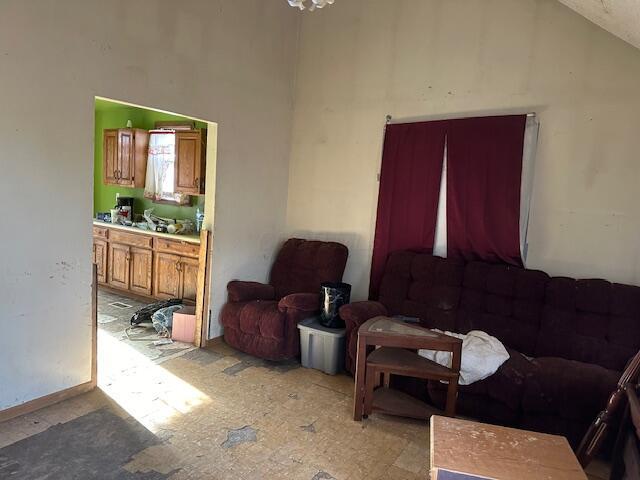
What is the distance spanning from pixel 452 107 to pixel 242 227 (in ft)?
6.86

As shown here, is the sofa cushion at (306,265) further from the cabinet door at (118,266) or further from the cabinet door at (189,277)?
the cabinet door at (118,266)

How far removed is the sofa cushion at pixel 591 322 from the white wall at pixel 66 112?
2.74m

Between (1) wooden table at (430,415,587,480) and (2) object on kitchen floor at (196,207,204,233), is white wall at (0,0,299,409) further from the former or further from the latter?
(1) wooden table at (430,415,587,480)

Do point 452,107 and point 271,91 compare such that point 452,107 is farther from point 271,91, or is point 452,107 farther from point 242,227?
point 242,227

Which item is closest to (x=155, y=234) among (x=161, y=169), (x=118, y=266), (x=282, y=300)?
(x=118, y=266)

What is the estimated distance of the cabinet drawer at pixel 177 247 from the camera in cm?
429

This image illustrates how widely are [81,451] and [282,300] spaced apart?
5.49 feet

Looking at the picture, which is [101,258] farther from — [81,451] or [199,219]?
[81,451]

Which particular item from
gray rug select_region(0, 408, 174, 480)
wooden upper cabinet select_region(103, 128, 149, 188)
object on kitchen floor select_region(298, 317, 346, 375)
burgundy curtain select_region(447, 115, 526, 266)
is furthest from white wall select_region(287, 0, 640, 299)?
gray rug select_region(0, 408, 174, 480)

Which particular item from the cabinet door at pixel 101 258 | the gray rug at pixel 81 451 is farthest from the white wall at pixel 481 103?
the cabinet door at pixel 101 258

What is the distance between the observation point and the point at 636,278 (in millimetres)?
2861

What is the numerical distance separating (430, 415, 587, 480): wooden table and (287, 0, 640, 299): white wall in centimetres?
177

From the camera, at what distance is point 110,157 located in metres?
5.49

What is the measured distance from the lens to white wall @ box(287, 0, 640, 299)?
2910 millimetres
